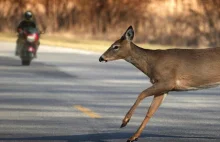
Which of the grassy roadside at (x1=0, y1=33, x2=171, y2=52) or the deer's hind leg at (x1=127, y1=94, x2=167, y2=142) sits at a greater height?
the deer's hind leg at (x1=127, y1=94, x2=167, y2=142)

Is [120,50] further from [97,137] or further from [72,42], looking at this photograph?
[72,42]

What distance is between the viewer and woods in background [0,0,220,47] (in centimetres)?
4825

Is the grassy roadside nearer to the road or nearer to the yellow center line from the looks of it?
the road

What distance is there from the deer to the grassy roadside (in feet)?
86.9

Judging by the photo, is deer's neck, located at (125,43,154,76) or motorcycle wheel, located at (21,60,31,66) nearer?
deer's neck, located at (125,43,154,76)

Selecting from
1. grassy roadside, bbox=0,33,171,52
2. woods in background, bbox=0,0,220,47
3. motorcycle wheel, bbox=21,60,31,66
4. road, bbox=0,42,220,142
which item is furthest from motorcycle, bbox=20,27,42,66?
woods in background, bbox=0,0,220,47

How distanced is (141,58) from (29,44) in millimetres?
18079

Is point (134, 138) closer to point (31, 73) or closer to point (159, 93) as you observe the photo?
point (159, 93)

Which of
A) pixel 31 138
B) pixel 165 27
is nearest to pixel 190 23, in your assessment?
pixel 165 27

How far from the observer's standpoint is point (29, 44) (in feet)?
106

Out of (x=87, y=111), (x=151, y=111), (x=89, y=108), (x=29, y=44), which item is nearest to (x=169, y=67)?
(x=151, y=111)

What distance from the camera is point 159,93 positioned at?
13.8 meters

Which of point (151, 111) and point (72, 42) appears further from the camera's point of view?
point (72, 42)

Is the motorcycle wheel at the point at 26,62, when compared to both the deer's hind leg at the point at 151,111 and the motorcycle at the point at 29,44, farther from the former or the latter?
the deer's hind leg at the point at 151,111
